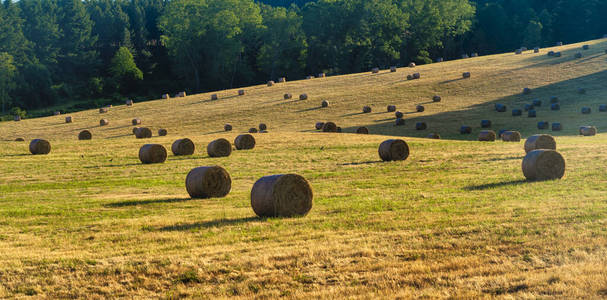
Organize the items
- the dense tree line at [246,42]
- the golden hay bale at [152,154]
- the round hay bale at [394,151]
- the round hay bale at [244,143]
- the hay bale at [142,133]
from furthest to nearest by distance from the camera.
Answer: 1. the dense tree line at [246,42]
2. the hay bale at [142,133]
3. the round hay bale at [244,143]
4. the golden hay bale at [152,154]
5. the round hay bale at [394,151]

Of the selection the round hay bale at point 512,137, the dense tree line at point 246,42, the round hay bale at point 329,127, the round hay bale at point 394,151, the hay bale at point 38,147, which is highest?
the dense tree line at point 246,42

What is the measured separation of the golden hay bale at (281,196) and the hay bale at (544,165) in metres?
8.53

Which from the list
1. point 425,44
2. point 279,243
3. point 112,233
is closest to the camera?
point 279,243

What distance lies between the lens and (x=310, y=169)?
28.7m

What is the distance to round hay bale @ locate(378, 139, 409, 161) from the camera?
30.1 meters

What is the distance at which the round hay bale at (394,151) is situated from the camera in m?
30.1

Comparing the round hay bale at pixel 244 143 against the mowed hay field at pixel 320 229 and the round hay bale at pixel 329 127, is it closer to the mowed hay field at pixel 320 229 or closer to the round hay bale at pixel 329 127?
the mowed hay field at pixel 320 229

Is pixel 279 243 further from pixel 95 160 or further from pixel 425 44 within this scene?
pixel 425 44

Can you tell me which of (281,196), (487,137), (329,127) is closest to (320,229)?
(281,196)

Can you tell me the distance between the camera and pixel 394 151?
1188 inches

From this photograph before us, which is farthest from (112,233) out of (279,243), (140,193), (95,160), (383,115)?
(383,115)

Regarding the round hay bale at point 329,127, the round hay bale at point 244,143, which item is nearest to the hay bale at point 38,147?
the round hay bale at point 244,143

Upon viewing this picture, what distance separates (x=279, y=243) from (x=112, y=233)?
4.35 meters

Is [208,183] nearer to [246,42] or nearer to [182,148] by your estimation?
[182,148]
